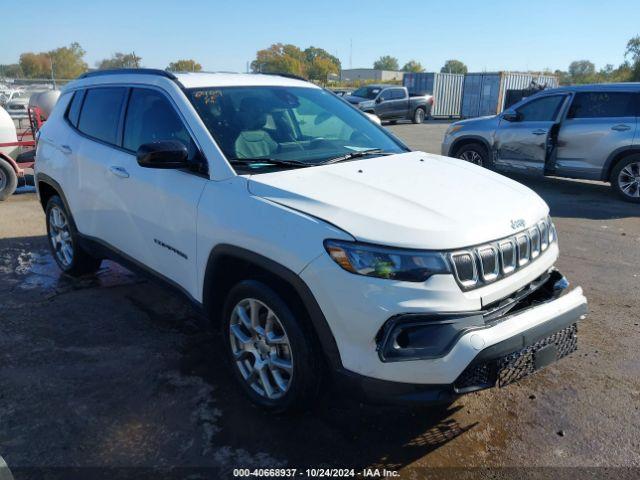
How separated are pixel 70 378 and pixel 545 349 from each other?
9.28 ft

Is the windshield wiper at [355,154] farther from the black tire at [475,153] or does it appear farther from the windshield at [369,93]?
the windshield at [369,93]

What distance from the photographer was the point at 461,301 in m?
2.47

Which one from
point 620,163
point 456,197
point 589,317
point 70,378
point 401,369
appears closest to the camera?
point 401,369

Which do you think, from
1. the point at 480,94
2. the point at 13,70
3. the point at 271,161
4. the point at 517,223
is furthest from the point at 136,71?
the point at 13,70

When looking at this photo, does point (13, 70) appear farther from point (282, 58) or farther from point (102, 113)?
point (102, 113)

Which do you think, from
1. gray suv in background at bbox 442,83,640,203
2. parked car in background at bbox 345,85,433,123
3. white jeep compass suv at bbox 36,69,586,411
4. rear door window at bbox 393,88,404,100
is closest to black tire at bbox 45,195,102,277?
white jeep compass suv at bbox 36,69,586,411

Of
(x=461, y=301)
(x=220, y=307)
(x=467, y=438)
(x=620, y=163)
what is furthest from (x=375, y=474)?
(x=620, y=163)

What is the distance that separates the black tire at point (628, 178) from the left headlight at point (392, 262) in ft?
24.4

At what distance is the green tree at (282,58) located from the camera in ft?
222

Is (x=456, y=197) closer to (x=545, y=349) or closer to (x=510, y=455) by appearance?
(x=545, y=349)

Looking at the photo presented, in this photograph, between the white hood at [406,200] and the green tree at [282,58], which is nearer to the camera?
the white hood at [406,200]

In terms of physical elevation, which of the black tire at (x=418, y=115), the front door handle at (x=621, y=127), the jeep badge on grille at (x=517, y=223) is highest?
the jeep badge on grille at (x=517, y=223)

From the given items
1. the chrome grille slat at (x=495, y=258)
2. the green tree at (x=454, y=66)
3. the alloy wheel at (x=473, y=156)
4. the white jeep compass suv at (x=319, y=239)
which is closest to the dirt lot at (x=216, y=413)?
the white jeep compass suv at (x=319, y=239)

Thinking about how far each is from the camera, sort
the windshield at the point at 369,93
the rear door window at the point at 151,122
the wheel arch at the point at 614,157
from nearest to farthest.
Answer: the rear door window at the point at 151,122 → the wheel arch at the point at 614,157 → the windshield at the point at 369,93
